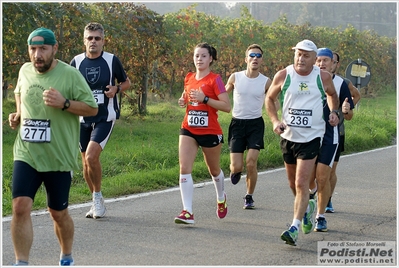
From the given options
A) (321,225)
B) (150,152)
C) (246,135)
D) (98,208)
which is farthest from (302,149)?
(150,152)

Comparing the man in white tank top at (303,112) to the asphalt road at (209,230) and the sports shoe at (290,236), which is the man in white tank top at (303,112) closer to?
the sports shoe at (290,236)

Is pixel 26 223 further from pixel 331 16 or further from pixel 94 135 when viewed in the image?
pixel 331 16

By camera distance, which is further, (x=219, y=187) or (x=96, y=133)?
(x=219, y=187)

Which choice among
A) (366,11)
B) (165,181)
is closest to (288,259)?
(165,181)

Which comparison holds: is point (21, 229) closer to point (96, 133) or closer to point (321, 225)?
point (96, 133)

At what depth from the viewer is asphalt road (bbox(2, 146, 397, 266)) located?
6.94 meters

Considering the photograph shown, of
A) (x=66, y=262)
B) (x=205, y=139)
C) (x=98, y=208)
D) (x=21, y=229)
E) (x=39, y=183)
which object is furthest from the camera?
(x=98, y=208)

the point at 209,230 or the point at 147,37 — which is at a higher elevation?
the point at 147,37

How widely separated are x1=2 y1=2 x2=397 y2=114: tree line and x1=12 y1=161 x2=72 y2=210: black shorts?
28.0 ft

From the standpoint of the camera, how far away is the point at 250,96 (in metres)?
9.84

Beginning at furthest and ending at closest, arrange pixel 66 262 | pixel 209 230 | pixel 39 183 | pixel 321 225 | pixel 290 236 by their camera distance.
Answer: pixel 321 225
pixel 209 230
pixel 290 236
pixel 66 262
pixel 39 183

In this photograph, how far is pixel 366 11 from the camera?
327 ft

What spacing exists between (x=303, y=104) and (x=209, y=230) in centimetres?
160

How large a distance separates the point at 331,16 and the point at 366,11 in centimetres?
452
